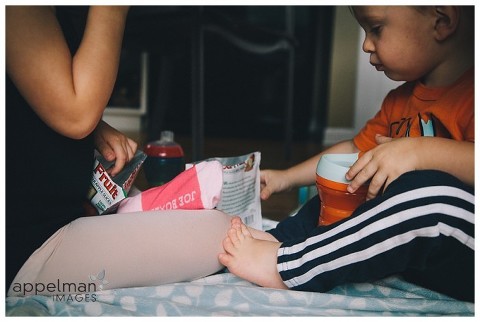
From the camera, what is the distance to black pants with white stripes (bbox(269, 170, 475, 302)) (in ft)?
1.79

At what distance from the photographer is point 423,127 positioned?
0.73 m

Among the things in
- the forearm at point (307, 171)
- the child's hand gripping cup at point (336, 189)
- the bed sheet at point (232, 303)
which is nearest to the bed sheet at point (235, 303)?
the bed sheet at point (232, 303)

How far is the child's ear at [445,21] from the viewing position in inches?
26.0

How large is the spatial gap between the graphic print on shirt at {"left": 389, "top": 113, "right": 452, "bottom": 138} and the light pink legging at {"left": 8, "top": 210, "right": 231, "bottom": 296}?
1.03ft

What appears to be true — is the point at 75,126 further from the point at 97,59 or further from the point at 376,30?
the point at 376,30

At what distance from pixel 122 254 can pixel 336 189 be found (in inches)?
11.3

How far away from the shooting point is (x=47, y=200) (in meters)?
0.62

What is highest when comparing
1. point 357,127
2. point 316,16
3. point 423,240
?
point 316,16

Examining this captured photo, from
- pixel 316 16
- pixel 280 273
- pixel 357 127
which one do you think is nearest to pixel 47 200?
pixel 280 273

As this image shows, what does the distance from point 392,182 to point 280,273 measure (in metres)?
0.17

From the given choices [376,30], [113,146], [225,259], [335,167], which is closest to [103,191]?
[113,146]

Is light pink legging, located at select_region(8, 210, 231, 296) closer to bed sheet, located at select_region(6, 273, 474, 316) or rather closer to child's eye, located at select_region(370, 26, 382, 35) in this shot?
bed sheet, located at select_region(6, 273, 474, 316)

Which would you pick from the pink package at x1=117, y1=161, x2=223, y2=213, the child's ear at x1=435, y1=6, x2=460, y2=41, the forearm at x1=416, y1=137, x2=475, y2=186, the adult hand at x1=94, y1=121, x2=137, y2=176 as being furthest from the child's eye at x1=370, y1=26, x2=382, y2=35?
the adult hand at x1=94, y1=121, x2=137, y2=176

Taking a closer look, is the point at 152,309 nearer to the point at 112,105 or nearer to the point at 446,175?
the point at 446,175
